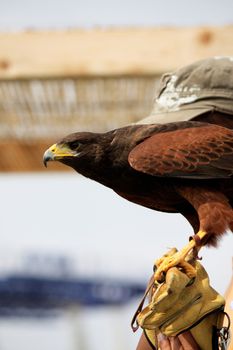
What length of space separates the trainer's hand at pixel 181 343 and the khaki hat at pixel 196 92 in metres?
0.59

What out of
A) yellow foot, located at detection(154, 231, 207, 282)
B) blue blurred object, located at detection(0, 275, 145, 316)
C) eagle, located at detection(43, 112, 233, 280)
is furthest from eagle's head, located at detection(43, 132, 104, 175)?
blue blurred object, located at detection(0, 275, 145, 316)

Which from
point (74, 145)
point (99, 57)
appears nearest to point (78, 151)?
point (74, 145)

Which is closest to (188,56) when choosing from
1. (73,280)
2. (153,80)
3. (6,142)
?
(153,80)

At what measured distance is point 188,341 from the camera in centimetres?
222

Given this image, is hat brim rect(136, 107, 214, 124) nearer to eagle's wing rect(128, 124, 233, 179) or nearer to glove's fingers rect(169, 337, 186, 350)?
eagle's wing rect(128, 124, 233, 179)

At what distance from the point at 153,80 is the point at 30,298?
13.4m

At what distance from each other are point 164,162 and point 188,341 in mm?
456

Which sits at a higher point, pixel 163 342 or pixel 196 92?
pixel 196 92

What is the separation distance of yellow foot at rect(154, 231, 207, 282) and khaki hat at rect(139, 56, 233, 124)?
0.43 metres

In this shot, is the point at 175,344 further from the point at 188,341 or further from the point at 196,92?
the point at 196,92

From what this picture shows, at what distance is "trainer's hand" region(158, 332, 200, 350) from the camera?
221 centimetres

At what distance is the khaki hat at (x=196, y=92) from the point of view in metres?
2.55

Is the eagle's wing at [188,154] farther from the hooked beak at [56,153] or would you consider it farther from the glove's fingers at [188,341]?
the glove's fingers at [188,341]

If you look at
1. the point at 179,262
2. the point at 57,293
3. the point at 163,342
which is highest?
the point at 179,262
